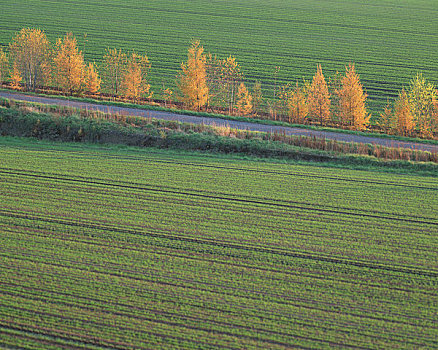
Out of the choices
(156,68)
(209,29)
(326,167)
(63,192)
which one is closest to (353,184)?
(326,167)

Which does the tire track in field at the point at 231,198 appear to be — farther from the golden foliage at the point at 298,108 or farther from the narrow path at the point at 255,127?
the golden foliage at the point at 298,108

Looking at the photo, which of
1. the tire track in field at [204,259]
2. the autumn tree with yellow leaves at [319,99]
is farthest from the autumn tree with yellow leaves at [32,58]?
the tire track in field at [204,259]

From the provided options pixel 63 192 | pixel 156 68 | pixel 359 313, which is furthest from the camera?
A: pixel 156 68

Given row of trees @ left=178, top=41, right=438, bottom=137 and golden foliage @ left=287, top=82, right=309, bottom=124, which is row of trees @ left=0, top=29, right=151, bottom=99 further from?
golden foliage @ left=287, top=82, right=309, bottom=124

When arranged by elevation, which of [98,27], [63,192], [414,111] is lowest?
[63,192]

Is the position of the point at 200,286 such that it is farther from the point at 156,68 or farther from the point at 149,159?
the point at 156,68

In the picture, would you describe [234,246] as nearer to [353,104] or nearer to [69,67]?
[353,104]
